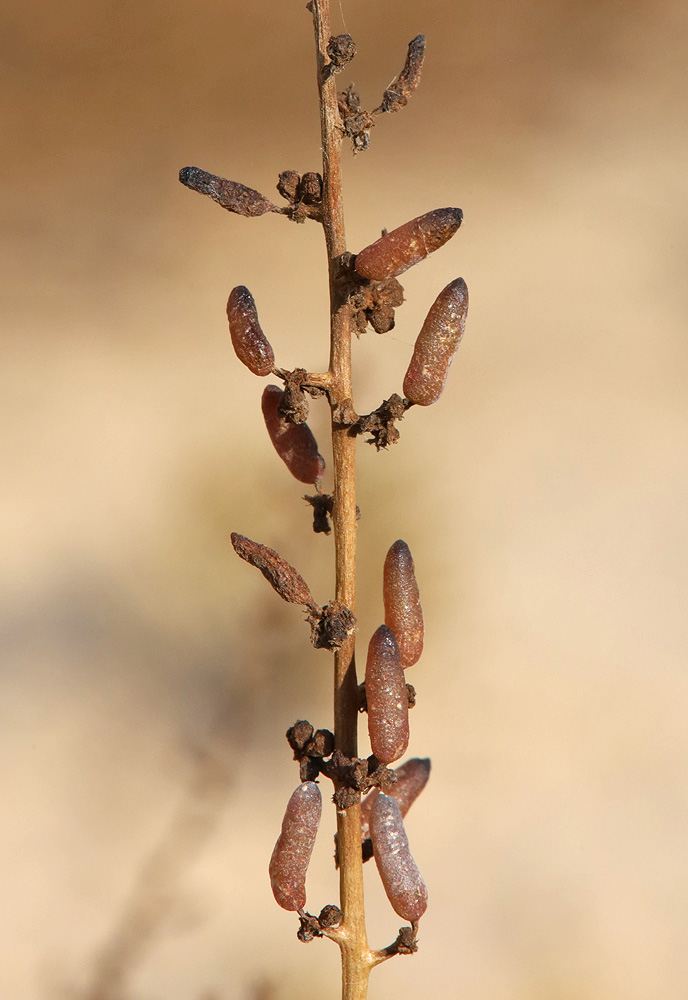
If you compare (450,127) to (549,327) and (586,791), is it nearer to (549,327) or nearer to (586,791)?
(549,327)

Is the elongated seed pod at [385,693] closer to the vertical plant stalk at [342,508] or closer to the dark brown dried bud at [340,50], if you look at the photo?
the vertical plant stalk at [342,508]

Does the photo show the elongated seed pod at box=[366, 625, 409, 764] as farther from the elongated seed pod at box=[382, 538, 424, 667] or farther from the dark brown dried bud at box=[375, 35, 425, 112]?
the dark brown dried bud at box=[375, 35, 425, 112]

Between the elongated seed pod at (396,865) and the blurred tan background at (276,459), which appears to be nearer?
the elongated seed pod at (396,865)

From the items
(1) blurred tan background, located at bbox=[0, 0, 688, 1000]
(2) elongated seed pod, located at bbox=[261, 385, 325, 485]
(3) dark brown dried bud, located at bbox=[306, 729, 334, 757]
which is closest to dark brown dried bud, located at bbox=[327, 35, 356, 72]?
(2) elongated seed pod, located at bbox=[261, 385, 325, 485]

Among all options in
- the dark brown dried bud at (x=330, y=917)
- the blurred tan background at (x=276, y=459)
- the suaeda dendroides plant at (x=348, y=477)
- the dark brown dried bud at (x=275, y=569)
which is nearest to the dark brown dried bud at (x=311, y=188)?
the suaeda dendroides plant at (x=348, y=477)

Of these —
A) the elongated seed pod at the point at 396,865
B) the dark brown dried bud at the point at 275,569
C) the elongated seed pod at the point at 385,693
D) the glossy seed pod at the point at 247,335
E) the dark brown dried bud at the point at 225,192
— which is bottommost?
the elongated seed pod at the point at 396,865
